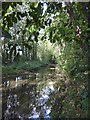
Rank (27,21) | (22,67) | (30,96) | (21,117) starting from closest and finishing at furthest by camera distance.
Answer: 1. (27,21)
2. (21,117)
3. (30,96)
4. (22,67)

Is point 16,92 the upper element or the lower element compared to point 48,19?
lower

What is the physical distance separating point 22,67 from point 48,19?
31490mm

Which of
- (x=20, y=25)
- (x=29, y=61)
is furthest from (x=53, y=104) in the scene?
(x=29, y=61)

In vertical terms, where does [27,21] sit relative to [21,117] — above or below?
above

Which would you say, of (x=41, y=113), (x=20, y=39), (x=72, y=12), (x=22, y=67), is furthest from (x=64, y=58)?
(x=22, y=67)

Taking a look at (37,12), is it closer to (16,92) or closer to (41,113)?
(41,113)

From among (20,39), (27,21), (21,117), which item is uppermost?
(27,21)

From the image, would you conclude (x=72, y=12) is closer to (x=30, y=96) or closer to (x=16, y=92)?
(x=30, y=96)

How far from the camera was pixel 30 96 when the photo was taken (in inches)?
525

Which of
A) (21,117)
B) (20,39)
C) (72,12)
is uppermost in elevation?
(72,12)

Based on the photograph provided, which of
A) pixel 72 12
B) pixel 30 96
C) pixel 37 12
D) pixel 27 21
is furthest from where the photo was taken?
pixel 30 96

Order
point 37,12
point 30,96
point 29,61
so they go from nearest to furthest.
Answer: point 37,12
point 30,96
point 29,61

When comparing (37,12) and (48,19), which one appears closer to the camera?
(37,12)

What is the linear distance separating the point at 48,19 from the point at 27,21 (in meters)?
0.57
